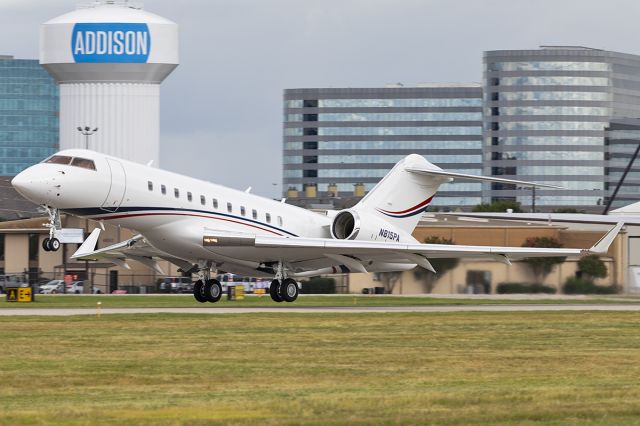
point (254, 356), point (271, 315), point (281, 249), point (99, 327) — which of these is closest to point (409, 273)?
point (281, 249)

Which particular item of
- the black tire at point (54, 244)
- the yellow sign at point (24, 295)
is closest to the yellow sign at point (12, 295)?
the yellow sign at point (24, 295)

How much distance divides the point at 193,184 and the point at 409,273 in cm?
1461

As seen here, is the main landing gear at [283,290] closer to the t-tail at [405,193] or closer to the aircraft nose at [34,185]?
the t-tail at [405,193]

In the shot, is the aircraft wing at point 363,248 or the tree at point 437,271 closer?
the aircraft wing at point 363,248

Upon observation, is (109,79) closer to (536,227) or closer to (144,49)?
(144,49)

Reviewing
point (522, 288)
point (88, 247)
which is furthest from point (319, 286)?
point (88, 247)

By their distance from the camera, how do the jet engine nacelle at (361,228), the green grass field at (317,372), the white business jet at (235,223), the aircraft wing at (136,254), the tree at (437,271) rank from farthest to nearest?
the tree at (437,271), the jet engine nacelle at (361,228), the aircraft wing at (136,254), the white business jet at (235,223), the green grass field at (317,372)

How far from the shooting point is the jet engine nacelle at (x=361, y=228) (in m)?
42.3

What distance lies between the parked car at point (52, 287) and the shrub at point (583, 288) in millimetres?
29984

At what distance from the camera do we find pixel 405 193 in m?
45.0

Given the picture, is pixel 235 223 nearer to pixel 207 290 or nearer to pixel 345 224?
pixel 207 290

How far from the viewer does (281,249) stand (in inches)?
1582

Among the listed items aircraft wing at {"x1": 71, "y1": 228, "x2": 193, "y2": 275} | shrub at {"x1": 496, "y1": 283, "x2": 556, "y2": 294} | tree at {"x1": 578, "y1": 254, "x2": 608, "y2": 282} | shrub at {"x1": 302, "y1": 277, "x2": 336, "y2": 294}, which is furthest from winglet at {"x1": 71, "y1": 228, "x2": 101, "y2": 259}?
tree at {"x1": 578, "y1": 254, "x2": 608, "y2": 282}

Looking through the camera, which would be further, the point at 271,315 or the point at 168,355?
the point at 271,315
